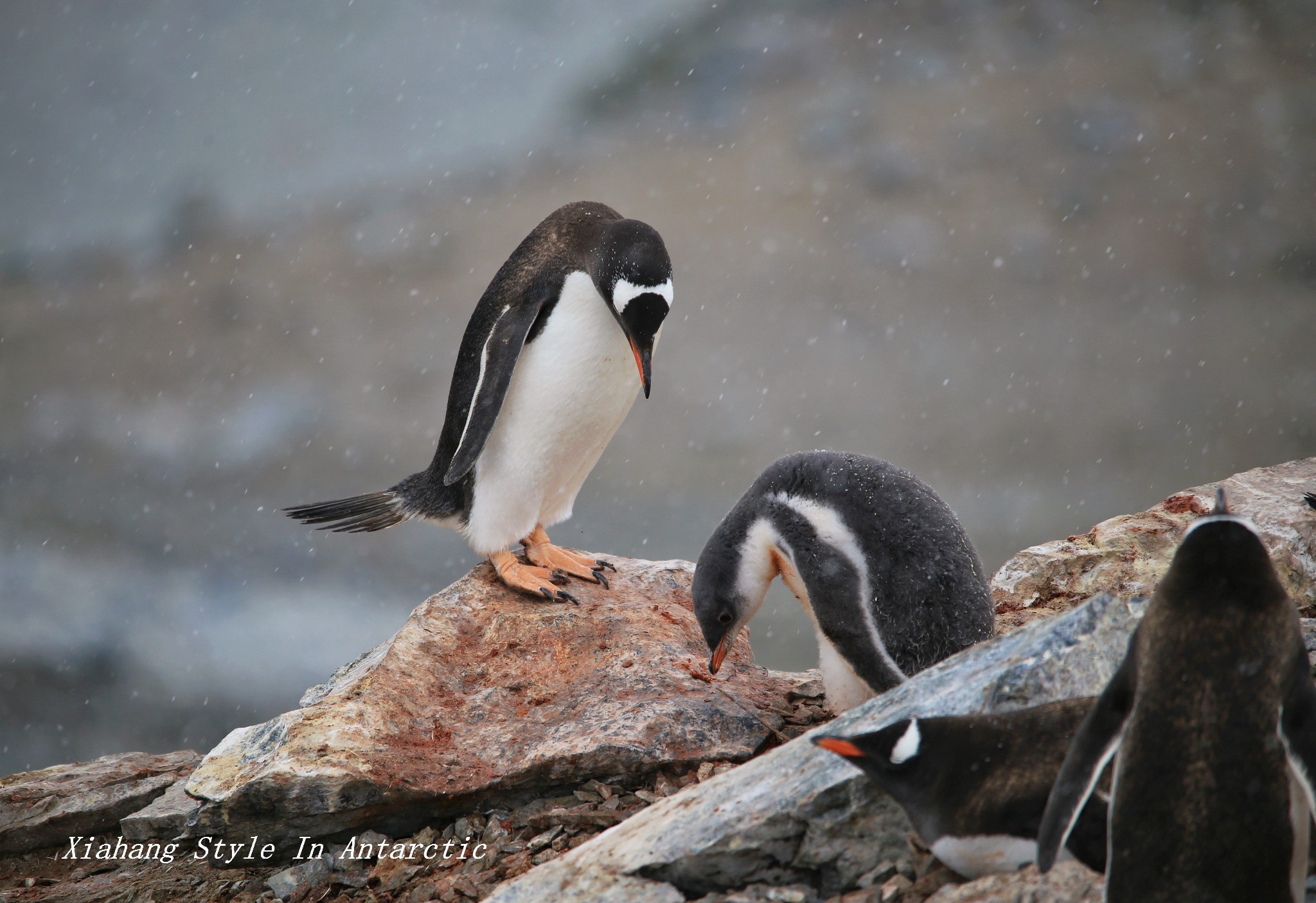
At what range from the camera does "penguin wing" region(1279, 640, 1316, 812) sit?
1.43 meters

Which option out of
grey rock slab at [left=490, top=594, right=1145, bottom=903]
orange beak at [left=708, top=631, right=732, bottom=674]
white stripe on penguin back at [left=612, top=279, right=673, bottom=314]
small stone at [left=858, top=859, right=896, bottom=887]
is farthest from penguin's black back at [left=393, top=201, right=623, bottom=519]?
small stone at [left=858, top=859, right=896, bottom=887]

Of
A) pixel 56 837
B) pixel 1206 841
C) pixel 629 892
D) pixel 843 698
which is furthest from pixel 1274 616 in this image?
pixel 56 837

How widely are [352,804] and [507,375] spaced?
5.61 feet

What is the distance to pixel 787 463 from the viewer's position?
3123mm

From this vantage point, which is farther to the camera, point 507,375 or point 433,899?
point 507,375

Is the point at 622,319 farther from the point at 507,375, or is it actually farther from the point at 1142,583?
the point at 1142,583

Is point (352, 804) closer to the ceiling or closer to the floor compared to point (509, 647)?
closer to the floor

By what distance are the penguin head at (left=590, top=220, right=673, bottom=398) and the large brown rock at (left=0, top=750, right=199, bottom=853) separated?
10.2 feet

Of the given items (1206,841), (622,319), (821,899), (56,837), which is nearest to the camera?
(1206,841)

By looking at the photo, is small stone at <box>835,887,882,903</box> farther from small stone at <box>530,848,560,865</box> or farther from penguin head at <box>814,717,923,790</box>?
small stone at <box>530,848,560,865</box>

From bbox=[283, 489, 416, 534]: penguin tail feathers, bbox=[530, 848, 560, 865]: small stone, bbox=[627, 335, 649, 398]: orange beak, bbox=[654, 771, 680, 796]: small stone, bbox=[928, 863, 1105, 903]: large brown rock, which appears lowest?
bbox=[530, 848, 560, 865]: small stone

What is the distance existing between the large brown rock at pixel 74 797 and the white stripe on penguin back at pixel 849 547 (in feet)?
11.2

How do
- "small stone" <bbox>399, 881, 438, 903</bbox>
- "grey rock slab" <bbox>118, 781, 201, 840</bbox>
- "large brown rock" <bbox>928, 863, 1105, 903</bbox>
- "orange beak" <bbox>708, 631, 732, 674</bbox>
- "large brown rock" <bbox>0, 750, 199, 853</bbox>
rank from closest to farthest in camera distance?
1. "large brown rock" <bbox>928, 863, 1105, 903</bbox>
2. "small stone" <bbox>399, 881, 438, 903</bbox>
3. "orange beak" <bbox>708, 631, 732, 674</bbox>
4. "grey rock slab" <bbox>118, 781, 201, 840</bbox>
5. "large brown rock" <bbox>0, 750, 199, 853</bbox>

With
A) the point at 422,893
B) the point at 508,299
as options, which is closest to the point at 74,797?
the point at 422,893
